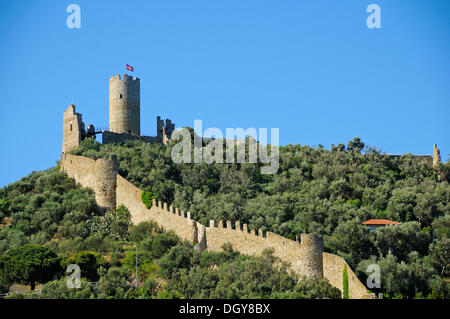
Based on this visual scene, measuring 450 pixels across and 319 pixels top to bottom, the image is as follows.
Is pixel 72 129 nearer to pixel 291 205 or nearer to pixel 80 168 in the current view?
pixel 80 168

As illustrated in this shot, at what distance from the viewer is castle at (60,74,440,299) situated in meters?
34.0

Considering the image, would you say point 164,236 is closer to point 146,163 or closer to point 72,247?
point 72,247

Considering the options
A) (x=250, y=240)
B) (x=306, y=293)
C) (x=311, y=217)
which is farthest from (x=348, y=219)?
(x=306, y=293)

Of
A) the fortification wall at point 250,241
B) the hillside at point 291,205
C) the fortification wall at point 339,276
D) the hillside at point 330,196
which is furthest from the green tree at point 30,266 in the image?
the fortification wall at point 339,276

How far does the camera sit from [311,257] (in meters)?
34.1

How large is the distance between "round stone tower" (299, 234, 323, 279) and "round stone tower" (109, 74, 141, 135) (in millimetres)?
22606

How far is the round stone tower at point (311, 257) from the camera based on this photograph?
33938 mm

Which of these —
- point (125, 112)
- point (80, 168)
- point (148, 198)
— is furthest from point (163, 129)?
point (148, 198)

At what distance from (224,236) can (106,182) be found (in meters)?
9.35

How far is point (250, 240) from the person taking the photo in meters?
36.5

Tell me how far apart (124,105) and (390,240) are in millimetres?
21921

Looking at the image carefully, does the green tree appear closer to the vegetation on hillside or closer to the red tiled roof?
the vegetation on hillside

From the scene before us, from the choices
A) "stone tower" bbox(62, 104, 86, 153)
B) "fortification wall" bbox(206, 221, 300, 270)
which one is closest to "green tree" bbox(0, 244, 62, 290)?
"fortification wall" bbox(206, 221, 300, 270)

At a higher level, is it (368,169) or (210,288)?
(368,169)
